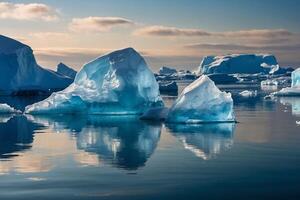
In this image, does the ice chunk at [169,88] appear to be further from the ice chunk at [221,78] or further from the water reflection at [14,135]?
the ice chunk at [221,78]

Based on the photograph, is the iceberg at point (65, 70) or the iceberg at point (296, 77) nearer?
the iceberg at point (296, 77)

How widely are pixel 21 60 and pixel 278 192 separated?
58.8 meters

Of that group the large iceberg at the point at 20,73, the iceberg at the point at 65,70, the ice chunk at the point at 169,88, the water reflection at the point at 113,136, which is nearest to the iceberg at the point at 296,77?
the ice chunk at the point at 169,88

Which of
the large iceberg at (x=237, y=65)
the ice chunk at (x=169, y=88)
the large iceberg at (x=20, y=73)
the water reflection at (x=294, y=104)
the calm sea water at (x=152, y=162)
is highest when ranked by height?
the large iceberg at (x=237, y=65)

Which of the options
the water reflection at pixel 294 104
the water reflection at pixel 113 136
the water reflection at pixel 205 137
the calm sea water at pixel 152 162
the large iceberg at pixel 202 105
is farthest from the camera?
the water reflection at pixel 294 104

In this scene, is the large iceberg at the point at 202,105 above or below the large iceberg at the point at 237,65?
below

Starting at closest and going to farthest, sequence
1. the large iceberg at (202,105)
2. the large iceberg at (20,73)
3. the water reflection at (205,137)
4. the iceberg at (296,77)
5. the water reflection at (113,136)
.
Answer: the water reflection at (113,136) < the water reflection at (205,137) < the large iceberg at (202,105) < the iceberg at (296,77) < the large iceberg at (20,73)

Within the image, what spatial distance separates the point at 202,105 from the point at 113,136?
5828 mm

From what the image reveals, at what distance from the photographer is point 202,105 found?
2534 cm

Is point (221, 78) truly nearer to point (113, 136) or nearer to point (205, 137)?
point (113, 136)

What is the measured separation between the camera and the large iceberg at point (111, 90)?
32.1 m

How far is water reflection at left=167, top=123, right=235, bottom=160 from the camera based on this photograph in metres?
17.0

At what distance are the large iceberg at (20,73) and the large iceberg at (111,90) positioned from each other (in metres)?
32.3

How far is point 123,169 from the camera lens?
44.3 ft
